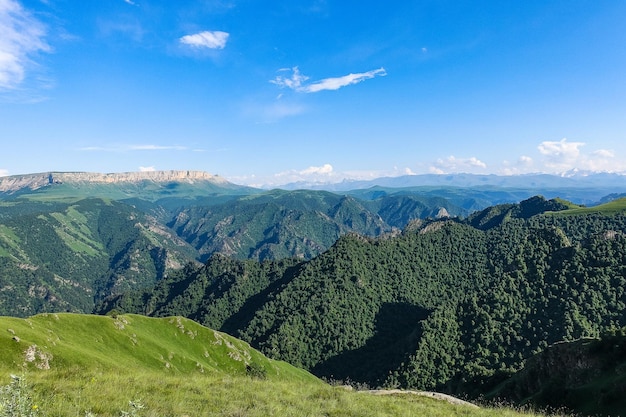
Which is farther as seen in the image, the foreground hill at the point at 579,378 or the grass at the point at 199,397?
the foreground hill at the point at 579,378

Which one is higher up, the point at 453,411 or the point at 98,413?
the point at 98,413

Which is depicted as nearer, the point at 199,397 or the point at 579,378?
the point at 199,397

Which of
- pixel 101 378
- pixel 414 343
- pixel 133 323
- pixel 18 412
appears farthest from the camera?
pixel 414 343

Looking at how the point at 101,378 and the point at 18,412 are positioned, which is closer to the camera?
the point at 18,412

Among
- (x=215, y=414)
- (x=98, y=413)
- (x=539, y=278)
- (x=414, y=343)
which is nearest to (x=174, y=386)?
(x=215, y=414)

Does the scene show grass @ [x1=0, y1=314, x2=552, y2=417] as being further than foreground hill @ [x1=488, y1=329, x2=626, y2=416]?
No

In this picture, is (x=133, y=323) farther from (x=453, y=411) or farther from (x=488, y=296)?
(x=488, y=296)

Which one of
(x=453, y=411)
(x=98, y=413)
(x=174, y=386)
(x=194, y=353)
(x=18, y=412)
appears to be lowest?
(x=194, y=353)

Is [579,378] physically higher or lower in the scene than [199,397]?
lower

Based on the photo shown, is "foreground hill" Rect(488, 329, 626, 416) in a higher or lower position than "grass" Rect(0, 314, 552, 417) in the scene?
lower

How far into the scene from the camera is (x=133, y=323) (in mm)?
129000

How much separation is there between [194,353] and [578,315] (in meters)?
174

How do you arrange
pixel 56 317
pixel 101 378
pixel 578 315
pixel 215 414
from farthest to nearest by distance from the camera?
pixel 578 315, pixel 56 317, pixel 101 378, pixel 215 414

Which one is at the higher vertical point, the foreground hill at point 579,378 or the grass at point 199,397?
the grass at point 199,397
